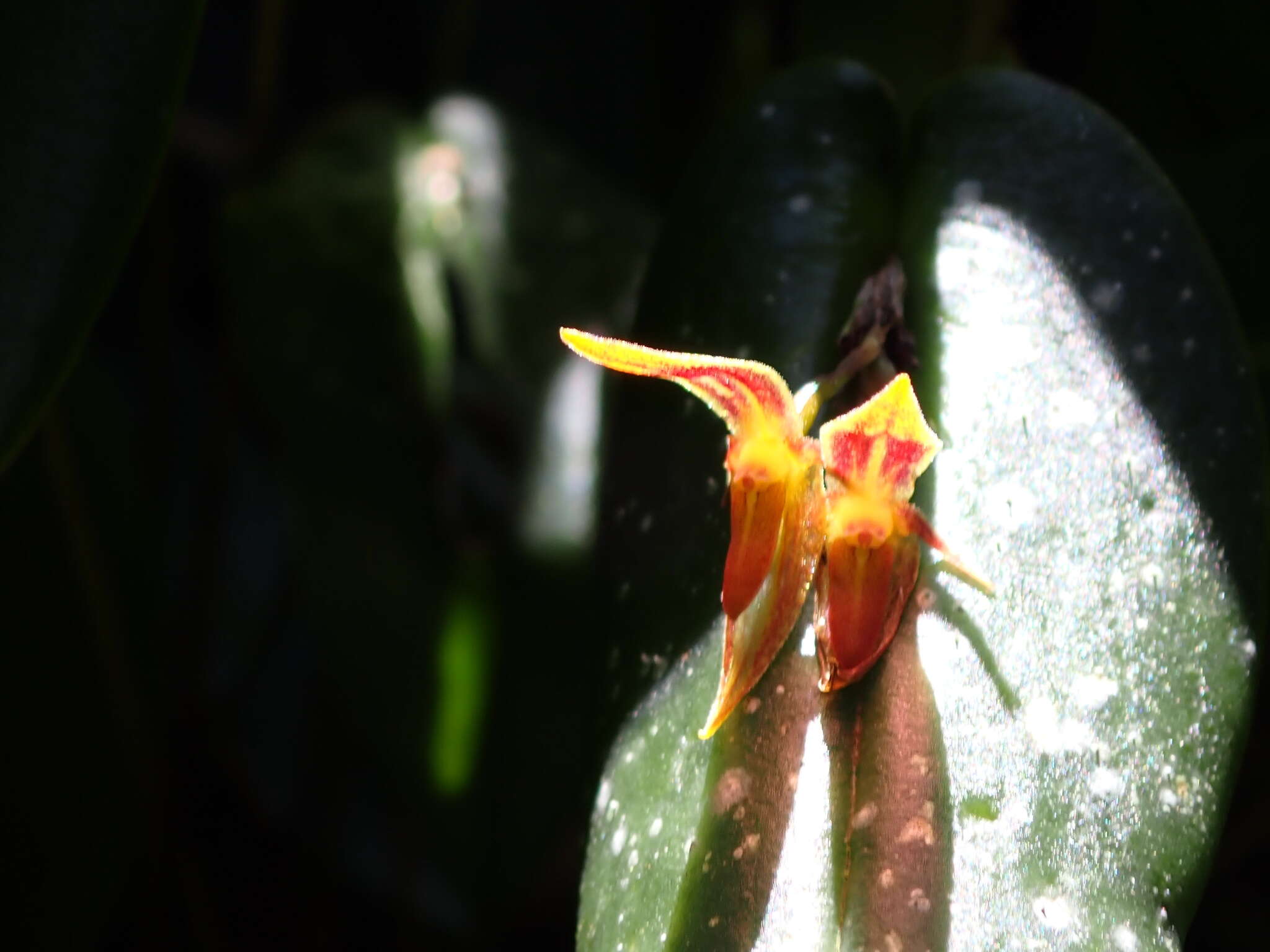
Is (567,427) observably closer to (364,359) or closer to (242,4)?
(364,359)

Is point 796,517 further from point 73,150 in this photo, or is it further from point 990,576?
point 73,150

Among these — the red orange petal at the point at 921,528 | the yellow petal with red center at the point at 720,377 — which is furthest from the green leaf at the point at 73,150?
the red orange petal at the point at 921,528

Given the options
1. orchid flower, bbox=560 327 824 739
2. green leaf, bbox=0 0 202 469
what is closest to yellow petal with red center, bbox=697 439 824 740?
orchid flower, bbox=560 327 824 739

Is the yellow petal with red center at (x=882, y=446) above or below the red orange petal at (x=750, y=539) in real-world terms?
above

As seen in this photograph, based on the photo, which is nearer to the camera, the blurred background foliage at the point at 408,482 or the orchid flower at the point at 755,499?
the orchid flower at the point at 755,499

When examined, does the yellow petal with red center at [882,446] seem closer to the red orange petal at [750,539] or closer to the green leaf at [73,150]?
the red orange petal at [750,539]

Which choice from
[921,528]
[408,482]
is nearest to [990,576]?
[921,528]
